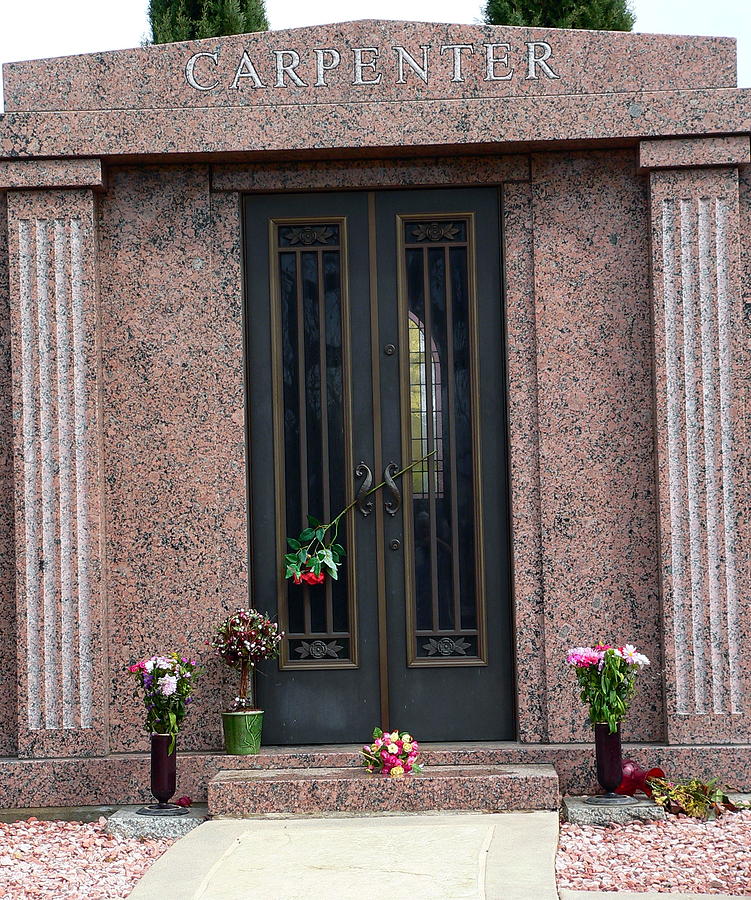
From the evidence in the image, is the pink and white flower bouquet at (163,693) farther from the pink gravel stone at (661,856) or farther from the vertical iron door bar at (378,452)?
the pink gravel stone at (661,856)

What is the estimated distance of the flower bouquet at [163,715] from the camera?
5570mm

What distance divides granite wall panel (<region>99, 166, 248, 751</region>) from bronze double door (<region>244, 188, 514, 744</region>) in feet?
0.56

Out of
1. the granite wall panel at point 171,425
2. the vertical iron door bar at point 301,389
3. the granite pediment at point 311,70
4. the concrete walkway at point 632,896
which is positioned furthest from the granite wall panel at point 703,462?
the granite wall panel at point 171,425

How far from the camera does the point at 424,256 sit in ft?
20.5

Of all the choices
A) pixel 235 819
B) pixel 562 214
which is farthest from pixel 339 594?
pixel 562 214

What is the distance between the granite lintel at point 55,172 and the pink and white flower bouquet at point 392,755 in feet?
10.3

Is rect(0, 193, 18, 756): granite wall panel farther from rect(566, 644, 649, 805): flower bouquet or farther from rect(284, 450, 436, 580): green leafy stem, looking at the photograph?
rect(566, 644, 649, 805): flower bouquet

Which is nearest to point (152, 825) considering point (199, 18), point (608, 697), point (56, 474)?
point (56, 474)

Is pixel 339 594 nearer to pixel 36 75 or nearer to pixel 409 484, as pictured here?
pixel 409 484

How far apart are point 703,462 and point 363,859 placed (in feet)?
8.53

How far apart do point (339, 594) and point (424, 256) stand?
6.06 ft

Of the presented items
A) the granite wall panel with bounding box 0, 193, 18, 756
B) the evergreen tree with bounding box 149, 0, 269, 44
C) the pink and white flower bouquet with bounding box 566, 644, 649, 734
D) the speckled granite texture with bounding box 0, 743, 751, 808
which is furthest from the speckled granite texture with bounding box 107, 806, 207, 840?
the evergreen tree with bounding box 149, 0, 269, 44

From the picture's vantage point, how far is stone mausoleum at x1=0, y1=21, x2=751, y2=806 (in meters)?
5.91

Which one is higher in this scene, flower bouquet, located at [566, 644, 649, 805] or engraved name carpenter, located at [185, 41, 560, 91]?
engraved name carpenter, located at [185, 41, 560, 91]
